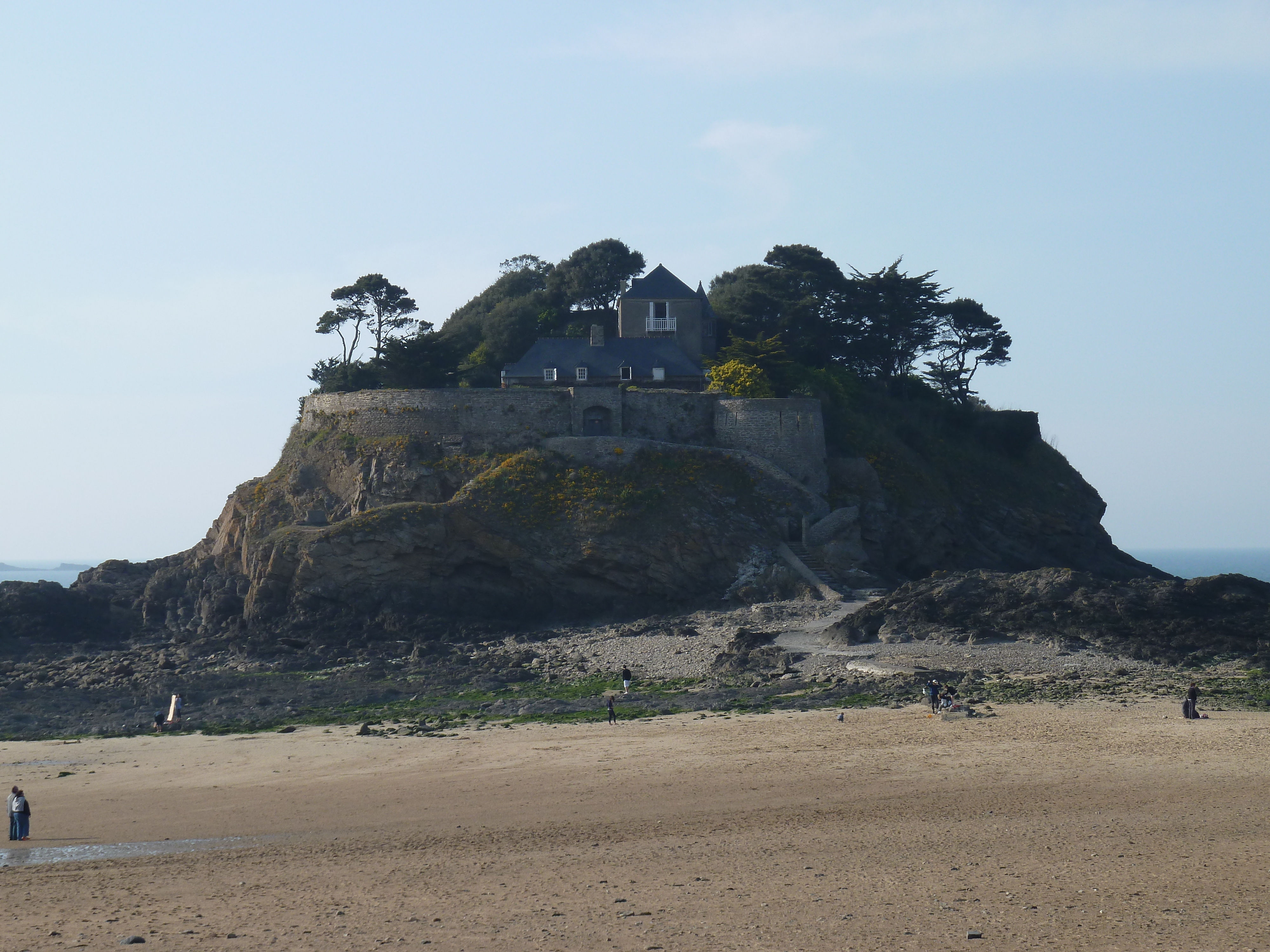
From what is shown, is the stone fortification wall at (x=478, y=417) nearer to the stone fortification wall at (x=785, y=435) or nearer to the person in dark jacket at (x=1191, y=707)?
the stone fortification wall at (x=785, y=435)

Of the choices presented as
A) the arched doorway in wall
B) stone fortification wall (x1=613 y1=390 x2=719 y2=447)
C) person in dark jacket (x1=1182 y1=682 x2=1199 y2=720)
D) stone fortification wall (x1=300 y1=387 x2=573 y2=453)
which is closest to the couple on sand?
person in dark jacket (x1=1182 y1=682 x2=1199 y2=720)

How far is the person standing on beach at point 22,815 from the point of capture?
564 inches

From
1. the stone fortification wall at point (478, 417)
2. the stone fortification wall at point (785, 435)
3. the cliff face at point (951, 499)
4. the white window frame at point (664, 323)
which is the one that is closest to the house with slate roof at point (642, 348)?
the white window frame at point (664, 323)

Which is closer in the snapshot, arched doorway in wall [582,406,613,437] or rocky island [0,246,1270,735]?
rocky island [0,246,1270,735]

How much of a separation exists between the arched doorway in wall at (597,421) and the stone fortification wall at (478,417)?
0.46 meters

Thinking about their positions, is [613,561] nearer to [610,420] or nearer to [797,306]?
[610,420]

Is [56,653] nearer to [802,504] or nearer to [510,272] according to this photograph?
[802,504]

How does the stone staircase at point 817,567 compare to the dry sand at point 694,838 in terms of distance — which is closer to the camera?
the dry sand at point 694,838

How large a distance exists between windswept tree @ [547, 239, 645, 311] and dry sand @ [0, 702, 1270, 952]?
33.5 metres

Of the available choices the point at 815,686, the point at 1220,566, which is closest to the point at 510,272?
the point at 815,686

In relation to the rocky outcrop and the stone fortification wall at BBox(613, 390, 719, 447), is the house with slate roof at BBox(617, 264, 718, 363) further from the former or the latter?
the rocky outcrop

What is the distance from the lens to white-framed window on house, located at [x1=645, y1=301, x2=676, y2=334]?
144ft

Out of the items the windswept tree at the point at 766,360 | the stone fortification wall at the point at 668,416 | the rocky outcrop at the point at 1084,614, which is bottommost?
the rocky outcrop at the point at 1084,614

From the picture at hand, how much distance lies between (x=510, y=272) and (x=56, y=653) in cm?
2942
